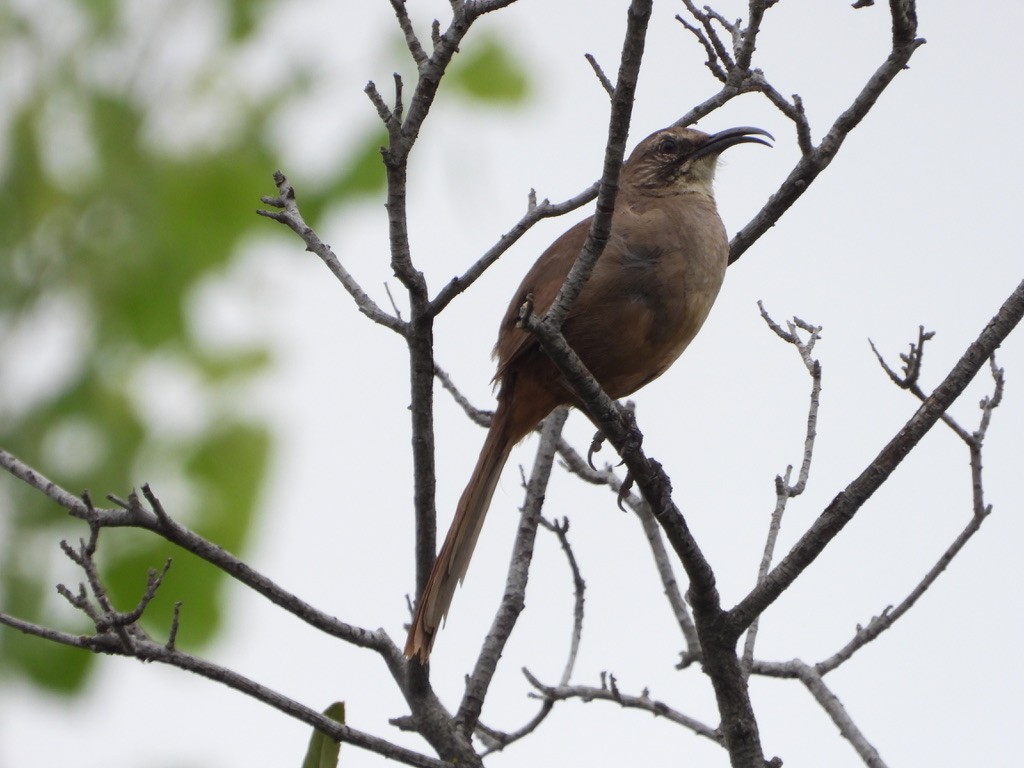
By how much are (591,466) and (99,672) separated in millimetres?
2438

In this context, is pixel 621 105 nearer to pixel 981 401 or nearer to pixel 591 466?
pixel 981 401

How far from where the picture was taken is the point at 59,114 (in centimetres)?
286

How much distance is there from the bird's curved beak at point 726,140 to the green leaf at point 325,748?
141 inches

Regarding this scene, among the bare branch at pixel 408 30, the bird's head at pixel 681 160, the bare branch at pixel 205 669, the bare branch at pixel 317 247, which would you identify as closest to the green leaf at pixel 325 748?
the bare branch at pixel 205 669

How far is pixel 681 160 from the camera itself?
559 cm

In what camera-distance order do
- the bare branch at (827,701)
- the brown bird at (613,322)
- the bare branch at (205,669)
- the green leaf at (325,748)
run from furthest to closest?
1. the brown bird at (613,322)
2. the bare branch at (827,701)
3. the green leaf at (325,748)
4. the bare branch at (205,669)

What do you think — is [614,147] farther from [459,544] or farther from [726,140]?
[726,140]

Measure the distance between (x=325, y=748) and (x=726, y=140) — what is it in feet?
12.2

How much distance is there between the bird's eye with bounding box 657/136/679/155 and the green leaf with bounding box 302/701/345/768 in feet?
11.8

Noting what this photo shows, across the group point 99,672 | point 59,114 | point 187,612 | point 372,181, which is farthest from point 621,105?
point 99,672

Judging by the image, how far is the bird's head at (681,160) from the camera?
5.50m

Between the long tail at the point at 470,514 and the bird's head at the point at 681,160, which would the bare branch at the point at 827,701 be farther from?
the bird's head at the point at 681,160

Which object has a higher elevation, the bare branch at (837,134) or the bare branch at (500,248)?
the bare branch at (837,134)

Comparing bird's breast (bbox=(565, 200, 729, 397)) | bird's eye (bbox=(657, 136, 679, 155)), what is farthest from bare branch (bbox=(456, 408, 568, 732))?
bird's eye (bbox=(657, 136, 679, 155))
